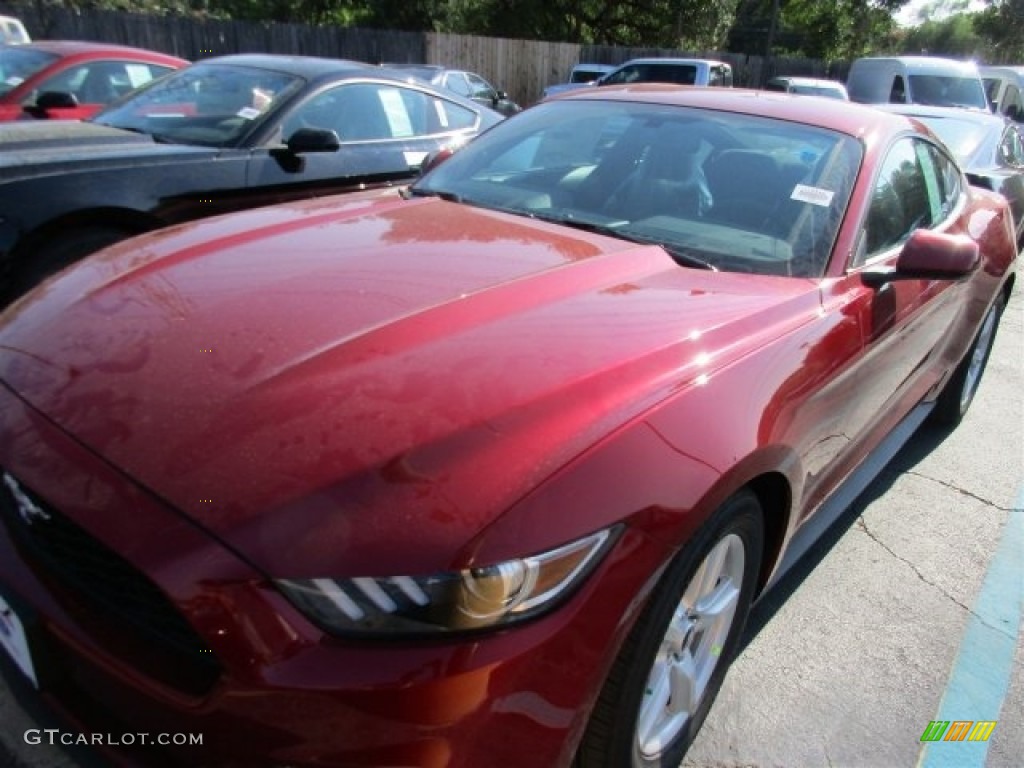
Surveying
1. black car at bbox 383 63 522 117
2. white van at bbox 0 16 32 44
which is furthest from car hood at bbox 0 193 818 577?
black car at bbox 383 63 522 117

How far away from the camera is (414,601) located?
1285mm

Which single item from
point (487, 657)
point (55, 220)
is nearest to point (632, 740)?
point (487, 657)

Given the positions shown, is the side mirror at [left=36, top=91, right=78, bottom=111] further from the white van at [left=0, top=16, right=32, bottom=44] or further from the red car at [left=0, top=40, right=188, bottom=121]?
the white van at [left=0, top=16, right=32, bottom=44]

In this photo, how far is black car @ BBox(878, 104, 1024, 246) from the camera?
6555mm

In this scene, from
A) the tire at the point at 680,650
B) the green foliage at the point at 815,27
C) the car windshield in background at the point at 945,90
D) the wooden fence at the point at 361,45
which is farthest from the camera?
the green foliage at the point at 815,27

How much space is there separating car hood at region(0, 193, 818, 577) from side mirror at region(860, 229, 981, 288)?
17.0 inches

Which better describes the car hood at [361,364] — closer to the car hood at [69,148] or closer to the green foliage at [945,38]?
the car hood at [69,148]

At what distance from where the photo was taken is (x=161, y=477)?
54.9 inches

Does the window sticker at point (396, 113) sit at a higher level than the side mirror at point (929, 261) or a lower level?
higher

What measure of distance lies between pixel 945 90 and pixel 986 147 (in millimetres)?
7805

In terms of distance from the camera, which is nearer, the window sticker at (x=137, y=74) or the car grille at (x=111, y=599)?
the car grille at (x=111, y=599)

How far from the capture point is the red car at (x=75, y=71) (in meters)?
6.78

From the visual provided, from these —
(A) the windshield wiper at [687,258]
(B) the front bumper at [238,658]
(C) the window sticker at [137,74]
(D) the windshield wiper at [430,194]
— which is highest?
(C) the window sticker at [137,74]

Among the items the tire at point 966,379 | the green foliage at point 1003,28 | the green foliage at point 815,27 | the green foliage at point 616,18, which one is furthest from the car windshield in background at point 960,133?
the green foliage at point 1003,28
